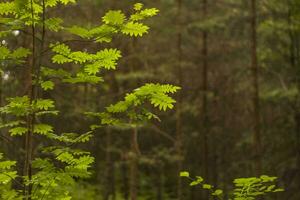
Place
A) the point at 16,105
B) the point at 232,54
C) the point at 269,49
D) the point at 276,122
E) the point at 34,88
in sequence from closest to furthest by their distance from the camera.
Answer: the point at 16,105
the point at 34,88
the point at 269,49
the point at 276,122
the point at 232,54

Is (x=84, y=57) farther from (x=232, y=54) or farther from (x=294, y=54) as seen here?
(x=232, y=54)

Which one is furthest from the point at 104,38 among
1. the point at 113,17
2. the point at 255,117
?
the point at 255,117

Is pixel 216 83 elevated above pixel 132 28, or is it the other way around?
pixel 216 83

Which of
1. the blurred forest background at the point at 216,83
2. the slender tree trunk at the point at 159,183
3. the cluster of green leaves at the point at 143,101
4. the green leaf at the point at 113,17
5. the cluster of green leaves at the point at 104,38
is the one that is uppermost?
the blurred forest background at the point at 216,83

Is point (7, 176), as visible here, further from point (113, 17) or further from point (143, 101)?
point (113, 17)

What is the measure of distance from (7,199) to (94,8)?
15.9m

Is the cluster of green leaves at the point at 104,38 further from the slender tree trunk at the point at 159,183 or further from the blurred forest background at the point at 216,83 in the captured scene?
the slender tree trunk at the point at 159,183

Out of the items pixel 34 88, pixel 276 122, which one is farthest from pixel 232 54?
pixel 34 88

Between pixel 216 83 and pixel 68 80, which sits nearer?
pixel 68 80

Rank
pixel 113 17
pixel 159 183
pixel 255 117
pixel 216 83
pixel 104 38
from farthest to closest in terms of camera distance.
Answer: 1. pixel 159 183
2. pixel 216 83
3. pixel 255 117
4. pixel 104 38
5. pixel 113 17

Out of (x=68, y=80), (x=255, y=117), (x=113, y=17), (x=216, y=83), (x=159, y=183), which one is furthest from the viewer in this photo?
(x=159, y=183)

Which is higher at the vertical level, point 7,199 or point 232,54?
point 232,54

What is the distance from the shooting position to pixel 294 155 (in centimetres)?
1579

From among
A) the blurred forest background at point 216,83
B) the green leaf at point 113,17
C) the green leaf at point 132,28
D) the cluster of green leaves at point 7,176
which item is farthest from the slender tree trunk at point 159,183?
the green leaf at point 113,17
